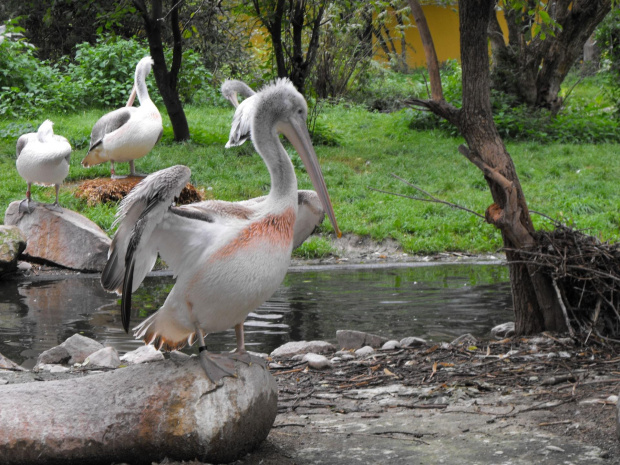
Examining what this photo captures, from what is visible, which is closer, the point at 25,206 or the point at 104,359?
the point at 104,359

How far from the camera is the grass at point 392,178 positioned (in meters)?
9.70

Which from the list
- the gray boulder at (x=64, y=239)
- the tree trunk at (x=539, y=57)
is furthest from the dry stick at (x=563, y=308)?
the tree trunk at (x=539, y=57)

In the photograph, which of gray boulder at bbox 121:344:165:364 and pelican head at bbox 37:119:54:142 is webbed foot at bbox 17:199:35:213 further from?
gray boulder at bbox 121:344:165:364

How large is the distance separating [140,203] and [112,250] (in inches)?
14.5

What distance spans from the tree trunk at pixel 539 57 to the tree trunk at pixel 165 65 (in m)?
5.72

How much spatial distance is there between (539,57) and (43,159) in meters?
9.59

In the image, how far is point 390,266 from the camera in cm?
884

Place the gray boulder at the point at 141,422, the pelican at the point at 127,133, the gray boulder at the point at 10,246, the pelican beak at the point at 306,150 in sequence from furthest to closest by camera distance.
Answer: the pelican at the point at 127,133 → the gray boulder at the point at 10,246 → the pelican beak at the point at 306,150 → the gray boulder at the point at 141,422

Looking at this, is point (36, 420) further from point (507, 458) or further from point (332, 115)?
point (332, 115)

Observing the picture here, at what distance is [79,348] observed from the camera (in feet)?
17.1

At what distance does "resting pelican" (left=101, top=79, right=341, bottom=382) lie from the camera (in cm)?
329

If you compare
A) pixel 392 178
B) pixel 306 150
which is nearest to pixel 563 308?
pixel 306 150

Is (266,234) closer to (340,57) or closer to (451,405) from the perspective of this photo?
(451,405)

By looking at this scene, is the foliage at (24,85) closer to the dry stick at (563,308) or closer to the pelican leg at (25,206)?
the pelican leg at (25,206)
